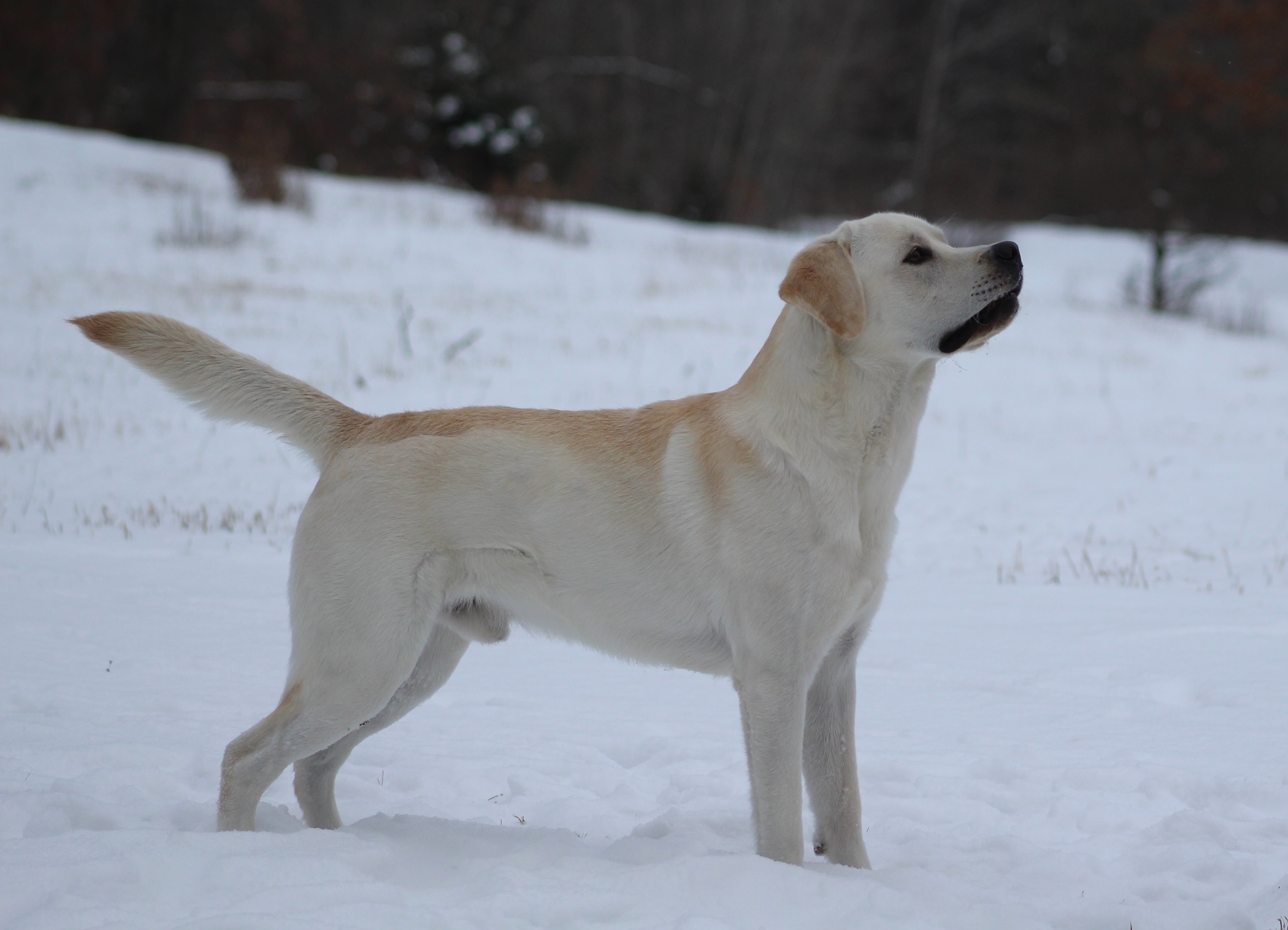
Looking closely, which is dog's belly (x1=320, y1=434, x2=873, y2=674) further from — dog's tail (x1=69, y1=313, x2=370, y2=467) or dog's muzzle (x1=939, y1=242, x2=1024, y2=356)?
dog's muzzle (x1=939, y1=242, x2=1024, y2=356)

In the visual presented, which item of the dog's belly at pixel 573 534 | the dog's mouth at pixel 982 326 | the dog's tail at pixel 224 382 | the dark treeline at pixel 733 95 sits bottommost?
the dog's belly at pixel 573 534

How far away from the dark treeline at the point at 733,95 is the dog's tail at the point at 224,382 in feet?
62.3

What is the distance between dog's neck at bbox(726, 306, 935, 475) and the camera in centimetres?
307

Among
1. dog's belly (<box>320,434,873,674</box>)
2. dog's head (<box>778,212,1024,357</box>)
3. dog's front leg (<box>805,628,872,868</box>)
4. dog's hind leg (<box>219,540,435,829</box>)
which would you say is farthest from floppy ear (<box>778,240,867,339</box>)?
dog's hind leg (<box>219,540,435,829</box>)

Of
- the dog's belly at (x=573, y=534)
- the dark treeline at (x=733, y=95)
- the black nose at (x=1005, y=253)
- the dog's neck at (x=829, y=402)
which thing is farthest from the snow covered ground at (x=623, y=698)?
the dark treeline at (x=733, y=95)

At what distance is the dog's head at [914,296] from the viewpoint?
3.07 metres

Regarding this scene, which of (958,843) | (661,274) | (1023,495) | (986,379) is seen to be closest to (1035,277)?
(661,274)

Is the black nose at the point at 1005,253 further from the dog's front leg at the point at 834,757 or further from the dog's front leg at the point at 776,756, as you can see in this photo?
the dog's front leg at the point at 776,756

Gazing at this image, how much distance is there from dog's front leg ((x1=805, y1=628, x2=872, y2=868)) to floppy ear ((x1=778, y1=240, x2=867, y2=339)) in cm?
92

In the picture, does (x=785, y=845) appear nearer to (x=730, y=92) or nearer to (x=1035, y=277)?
(x=1035, y=277)

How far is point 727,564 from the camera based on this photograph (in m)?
3.04

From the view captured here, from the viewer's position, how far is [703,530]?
10.2 ft

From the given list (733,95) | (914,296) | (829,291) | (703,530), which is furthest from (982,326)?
(733,95)

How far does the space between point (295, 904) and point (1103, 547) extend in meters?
5.98
